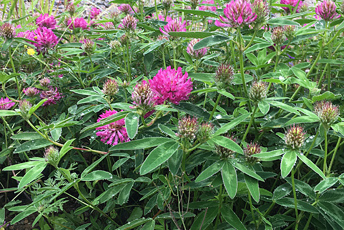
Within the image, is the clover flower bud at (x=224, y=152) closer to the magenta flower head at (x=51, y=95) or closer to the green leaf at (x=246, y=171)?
the green leaf at (x=246, y=171)

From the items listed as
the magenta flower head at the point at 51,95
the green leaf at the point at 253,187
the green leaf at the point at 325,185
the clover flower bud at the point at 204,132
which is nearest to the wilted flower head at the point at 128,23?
the magenta flower head at the point at 51,95

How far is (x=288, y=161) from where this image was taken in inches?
32.5

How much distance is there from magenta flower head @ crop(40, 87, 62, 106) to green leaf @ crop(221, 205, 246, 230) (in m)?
1.14

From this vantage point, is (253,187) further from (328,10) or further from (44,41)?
(44,41)

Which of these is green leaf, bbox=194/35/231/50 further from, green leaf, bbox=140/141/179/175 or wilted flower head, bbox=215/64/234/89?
green leaf, bbox=140/141/179/175

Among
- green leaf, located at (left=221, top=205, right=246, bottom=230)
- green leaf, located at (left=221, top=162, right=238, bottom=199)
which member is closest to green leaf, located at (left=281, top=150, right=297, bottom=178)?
green leaf, located at (left=221, top=162, right=238, bottom=199)

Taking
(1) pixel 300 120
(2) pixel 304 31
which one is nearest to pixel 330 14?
(2) pixel 304 31

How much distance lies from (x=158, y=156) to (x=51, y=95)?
3.64ft

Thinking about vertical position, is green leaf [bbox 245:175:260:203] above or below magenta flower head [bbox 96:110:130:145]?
below

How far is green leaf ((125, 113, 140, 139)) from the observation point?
0.83 m

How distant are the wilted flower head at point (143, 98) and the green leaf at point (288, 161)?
0.40m

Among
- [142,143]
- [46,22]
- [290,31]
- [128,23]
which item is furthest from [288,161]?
[46,22]

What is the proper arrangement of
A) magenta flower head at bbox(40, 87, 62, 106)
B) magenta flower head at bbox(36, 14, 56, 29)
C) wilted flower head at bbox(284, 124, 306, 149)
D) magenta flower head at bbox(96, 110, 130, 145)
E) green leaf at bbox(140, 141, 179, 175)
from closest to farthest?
green leaf at bbox(140, 141, 179, 175) → wilted flower head at bbox(284, 124, 306, 149) → magenta flower head at bbox(96, 110, 130, 145) → magenta flower head at bbox(40, 87, 62, 106) → magenta flower head at bbox(36, 14, 56, 29)

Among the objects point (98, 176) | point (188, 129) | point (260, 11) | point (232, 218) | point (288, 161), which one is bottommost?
point (232, 218)
